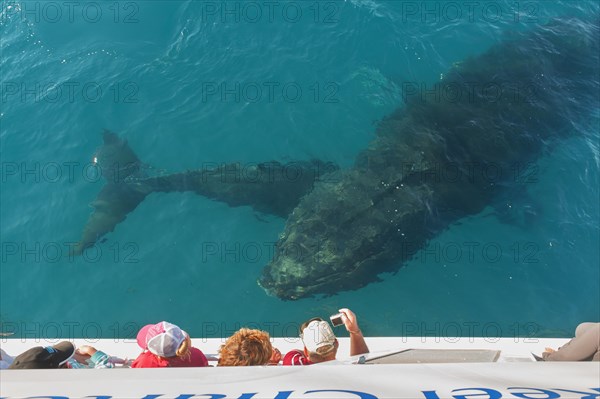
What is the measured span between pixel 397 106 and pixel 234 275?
6.32m

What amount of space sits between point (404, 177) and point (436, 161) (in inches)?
41.1

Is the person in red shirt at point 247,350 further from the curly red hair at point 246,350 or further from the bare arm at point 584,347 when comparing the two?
the bare arm at point 584,347

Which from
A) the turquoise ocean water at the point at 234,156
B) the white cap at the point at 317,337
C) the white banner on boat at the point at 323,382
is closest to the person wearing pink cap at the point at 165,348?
the white cap at the point at 317,337

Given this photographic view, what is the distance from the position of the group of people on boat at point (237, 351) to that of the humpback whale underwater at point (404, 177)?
5.15m

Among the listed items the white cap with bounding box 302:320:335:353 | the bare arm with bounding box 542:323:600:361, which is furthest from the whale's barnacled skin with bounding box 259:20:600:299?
the bare arm with bounding box 542:323:600:361

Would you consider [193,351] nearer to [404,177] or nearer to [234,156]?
[404,177]

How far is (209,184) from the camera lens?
50.4 feet

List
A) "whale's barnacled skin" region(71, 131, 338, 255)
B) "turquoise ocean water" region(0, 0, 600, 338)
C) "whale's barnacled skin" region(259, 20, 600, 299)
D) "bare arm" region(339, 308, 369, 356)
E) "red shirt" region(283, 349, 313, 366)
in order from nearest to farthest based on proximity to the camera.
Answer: "red shirt" region(283, 349, 313, 366)
"bare arm" region(339, 308, 369, 356)
"turquoise ocean water" region(0, 0, 600, 338)
"whale's barnacled skin" region(259, 20, 600, 299)
"whale's barnacled skin" region(71, 131, 338, 255)

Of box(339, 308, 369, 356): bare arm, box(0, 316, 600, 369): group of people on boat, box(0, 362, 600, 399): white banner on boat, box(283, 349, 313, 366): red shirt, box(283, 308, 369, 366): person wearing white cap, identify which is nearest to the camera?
box(0, 362, 600, 399): white banner on boat

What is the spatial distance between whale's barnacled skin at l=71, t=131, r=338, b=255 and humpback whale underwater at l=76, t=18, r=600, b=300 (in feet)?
0.08

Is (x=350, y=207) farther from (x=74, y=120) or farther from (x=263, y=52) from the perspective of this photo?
(x=74, y=120)

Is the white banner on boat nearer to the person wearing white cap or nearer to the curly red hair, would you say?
the curly red hair

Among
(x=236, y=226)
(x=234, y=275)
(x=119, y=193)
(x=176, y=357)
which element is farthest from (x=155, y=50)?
(x=176, y=357)

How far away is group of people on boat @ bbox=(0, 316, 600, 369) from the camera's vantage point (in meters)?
7.76
